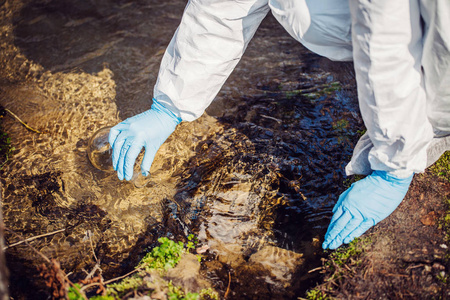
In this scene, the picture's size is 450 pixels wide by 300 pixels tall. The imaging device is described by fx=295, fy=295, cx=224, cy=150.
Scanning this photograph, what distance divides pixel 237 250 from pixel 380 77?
5.81 feet

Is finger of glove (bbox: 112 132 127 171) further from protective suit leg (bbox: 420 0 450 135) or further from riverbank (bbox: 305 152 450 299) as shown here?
protective suit leg (bbox: 420 0 450 135)

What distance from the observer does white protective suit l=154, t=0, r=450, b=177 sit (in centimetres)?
185

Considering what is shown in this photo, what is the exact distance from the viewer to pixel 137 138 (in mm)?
2715

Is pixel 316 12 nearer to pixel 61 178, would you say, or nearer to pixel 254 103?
pixel 254 103

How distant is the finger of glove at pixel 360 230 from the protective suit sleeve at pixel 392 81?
480mm

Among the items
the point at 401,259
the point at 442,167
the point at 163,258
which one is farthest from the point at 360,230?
the point at 163,258

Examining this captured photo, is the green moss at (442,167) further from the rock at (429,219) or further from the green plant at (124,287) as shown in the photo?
the green plant at (124,287)

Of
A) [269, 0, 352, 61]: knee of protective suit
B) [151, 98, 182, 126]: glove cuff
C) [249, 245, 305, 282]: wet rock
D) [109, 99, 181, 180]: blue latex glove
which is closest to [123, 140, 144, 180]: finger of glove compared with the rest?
[109, 99, 181, 180]: blue latex glove

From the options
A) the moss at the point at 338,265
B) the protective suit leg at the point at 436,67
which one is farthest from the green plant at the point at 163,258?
the protective suit leg at the point at 436,67

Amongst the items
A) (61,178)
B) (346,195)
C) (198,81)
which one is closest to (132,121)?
(198,81)

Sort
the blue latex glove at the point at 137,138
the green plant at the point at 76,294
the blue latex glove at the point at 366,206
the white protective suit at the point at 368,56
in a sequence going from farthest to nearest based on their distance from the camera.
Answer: the blue latex glove at the point at 137,138, the blue latex glove at the point at 366,206, the white protective suit at the point at 368,56, the green plant at the point at 76,294

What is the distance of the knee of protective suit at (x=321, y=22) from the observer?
7.45 ft

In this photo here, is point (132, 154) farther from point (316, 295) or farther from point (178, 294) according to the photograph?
point (316, 295)

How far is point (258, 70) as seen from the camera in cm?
440
